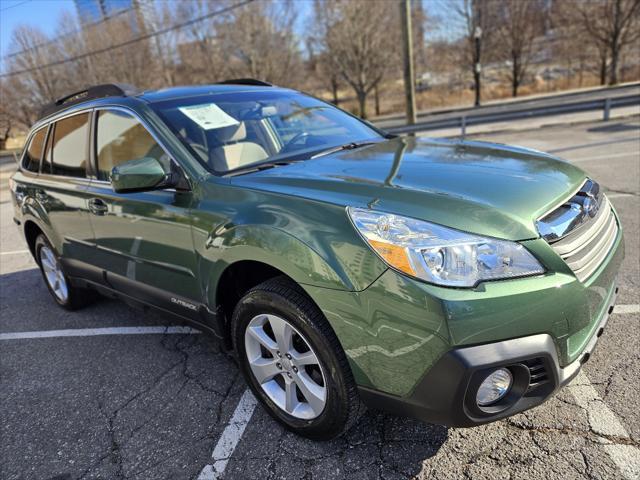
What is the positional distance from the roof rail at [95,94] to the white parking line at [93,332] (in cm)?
177

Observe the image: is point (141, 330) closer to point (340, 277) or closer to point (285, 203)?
point (285, 203)

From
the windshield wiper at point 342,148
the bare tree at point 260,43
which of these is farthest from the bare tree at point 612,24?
the windshield wiper at point 342,148

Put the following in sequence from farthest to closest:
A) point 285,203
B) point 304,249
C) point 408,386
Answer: point 285,203
point 304,249
point 408,386

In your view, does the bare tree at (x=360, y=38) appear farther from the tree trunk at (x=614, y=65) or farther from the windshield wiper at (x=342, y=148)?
the windshield wiper at (x=342, y=148)

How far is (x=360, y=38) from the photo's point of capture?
104ft

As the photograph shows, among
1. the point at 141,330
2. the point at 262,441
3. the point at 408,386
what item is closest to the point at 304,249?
the point at 408,386

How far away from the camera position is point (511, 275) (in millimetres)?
1744

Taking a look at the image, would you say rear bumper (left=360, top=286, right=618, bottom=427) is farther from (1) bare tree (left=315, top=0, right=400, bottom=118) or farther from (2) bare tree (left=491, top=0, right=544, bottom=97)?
(2) bare tree (left=491, top=0, right=544, bottom=97)

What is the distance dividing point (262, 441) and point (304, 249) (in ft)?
3.48

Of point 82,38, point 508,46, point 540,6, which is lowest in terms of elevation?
point 508,46

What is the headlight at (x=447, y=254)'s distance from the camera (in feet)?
5.63

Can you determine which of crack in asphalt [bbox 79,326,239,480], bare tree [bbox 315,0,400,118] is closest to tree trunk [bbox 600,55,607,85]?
bare tree [bbox 315,0,400,118]

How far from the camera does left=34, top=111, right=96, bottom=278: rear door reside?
3.41 meters

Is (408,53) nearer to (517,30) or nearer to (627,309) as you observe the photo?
(627,309)
